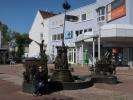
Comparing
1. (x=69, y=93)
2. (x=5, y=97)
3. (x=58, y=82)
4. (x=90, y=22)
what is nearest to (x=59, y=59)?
(x=58, y=82)

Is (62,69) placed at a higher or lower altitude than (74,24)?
lower

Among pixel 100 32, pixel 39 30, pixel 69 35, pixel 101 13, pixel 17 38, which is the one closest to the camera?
pixel 100 32

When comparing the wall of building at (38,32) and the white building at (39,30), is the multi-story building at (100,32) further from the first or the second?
the wall of building at (38,32)

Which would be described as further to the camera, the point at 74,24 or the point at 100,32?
the point at 74,24

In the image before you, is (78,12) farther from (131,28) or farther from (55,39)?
(131,28)

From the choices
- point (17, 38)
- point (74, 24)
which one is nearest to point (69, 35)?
point (74, 24)

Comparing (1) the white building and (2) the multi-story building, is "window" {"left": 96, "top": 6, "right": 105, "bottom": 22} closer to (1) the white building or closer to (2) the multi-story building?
(2) the multi-story building

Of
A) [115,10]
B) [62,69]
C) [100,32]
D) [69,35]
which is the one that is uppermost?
[115,10]

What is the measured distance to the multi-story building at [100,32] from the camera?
127ft

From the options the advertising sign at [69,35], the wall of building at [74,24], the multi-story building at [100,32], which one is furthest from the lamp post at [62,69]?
the advertising sign at [69,35]

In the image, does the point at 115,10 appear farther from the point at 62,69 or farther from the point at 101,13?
the point at 62,69

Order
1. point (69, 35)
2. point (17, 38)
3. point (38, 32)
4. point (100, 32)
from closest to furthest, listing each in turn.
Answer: point (100, 32)
point (69, 35)
point (38, 32)
point (17, 38)

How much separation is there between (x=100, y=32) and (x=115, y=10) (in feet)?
16.3

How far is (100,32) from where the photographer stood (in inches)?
1537
